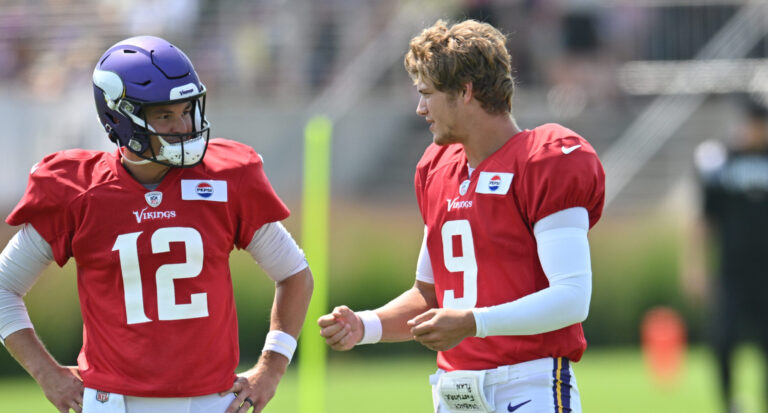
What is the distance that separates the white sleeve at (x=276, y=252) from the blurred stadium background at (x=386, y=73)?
37.1ft

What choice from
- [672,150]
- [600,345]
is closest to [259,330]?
[600,345]

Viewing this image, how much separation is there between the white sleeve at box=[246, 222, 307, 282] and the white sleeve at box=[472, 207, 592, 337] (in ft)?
2.67

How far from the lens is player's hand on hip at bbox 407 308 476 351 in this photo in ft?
11.8

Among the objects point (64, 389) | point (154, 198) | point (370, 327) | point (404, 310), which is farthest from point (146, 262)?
point (404, 310)

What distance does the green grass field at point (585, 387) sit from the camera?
394 inches

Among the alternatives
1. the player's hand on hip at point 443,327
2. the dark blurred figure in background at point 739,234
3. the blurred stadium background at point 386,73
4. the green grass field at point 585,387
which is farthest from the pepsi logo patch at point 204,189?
the blurred stadium background at point 386,73

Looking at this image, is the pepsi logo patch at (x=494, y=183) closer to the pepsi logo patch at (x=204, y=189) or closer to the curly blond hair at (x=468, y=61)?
the curly blond hair at (x=468, y=61)

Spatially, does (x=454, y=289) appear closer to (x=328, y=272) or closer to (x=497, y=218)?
(x=497, y=218)

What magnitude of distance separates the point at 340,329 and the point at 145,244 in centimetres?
67

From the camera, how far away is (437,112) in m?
3.97

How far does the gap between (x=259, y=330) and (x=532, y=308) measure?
9556mm

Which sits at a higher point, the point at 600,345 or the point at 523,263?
the point at 523,263

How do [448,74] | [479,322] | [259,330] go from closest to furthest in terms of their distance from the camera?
[479,322]
[448,74]
[259,330]

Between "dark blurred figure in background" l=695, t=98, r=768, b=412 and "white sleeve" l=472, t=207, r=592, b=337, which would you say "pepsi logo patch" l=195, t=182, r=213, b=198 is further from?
"dark blurred figure in background" l=695, t=98, r=768, b=412
